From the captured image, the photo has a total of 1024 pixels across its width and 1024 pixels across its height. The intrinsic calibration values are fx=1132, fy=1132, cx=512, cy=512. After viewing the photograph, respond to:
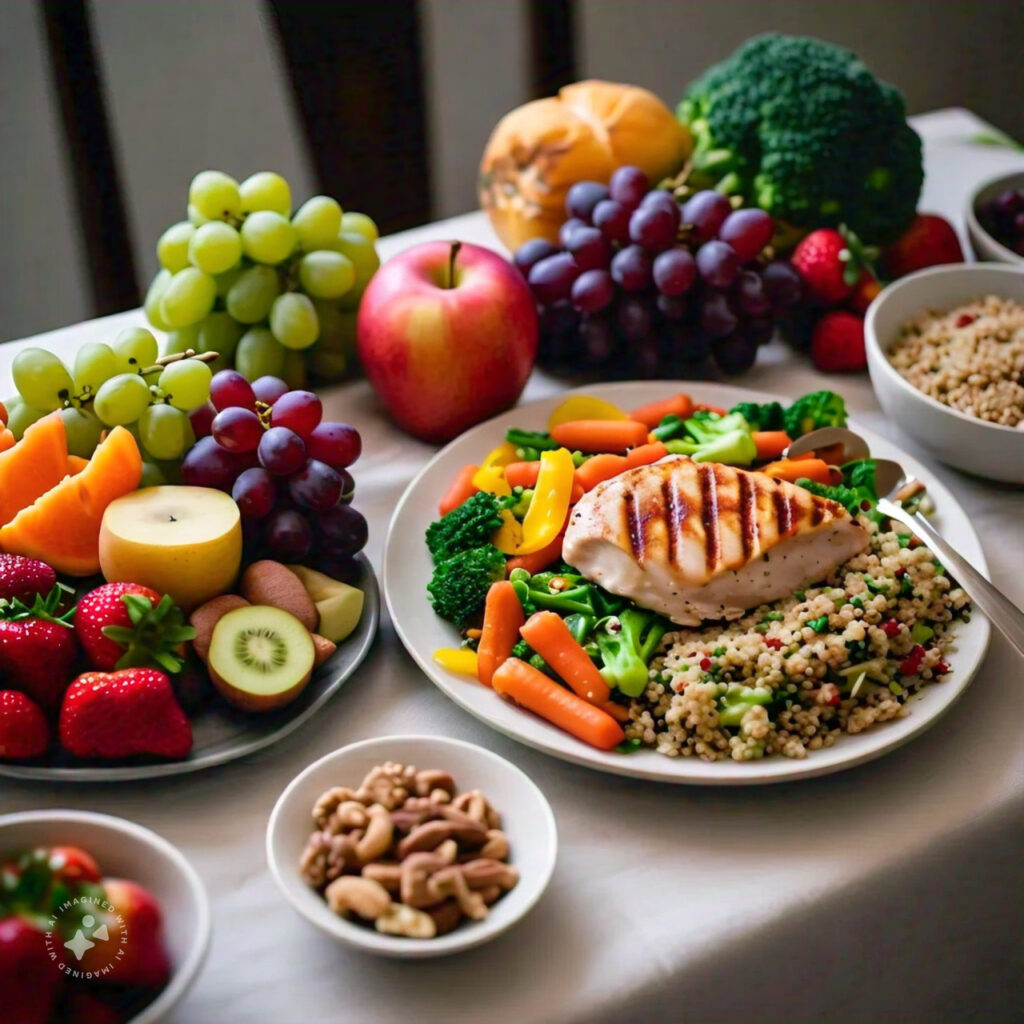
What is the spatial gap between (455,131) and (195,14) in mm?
921

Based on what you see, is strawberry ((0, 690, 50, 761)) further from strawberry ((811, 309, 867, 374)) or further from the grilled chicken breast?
strawberry ((811, 309, 867, 374))

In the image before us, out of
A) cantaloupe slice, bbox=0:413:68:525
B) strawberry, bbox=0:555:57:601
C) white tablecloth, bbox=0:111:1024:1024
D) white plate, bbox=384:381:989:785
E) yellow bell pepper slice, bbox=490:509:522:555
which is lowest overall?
white tablecloth, bbox=0:111:1024:1024

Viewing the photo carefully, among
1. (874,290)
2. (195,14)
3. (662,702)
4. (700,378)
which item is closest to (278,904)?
(662,702)

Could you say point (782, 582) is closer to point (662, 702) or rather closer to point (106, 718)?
point (662, 702)

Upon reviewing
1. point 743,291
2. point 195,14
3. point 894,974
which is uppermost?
point 195,14

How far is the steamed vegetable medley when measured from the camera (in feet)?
4.21

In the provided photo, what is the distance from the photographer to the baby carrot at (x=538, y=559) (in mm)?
1522

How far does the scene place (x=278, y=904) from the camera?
1.16m

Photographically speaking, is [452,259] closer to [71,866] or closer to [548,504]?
[548,504]

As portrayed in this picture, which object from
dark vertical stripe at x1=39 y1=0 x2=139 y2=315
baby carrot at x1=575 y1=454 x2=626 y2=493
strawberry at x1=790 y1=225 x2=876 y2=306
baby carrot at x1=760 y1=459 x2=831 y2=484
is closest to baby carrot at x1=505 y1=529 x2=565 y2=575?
baby carrot at x1=575 y1=454 x2=626 y2=493

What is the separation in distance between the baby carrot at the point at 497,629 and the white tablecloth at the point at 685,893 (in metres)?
0.08

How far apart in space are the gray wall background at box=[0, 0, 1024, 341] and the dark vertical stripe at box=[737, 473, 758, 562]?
2.11 m

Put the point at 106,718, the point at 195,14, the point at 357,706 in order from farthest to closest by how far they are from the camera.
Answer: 1. the point at 195,14
2. the point at 357,706
3. the point at 106,718

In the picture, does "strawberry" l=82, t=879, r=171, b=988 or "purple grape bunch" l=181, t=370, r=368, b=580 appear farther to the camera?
"purple grape bunch" l=181, t=370, r=368, b=580
